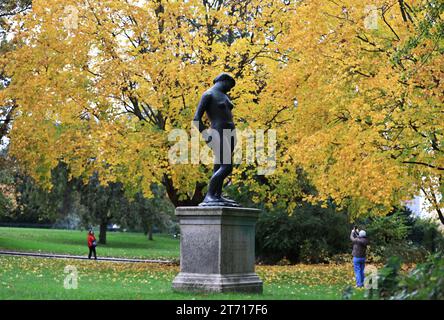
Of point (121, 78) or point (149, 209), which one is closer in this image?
point (121, 78)

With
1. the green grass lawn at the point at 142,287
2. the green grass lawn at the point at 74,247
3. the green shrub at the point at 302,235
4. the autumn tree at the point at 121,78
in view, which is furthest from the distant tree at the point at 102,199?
the green grass lawn at the point at 142,287

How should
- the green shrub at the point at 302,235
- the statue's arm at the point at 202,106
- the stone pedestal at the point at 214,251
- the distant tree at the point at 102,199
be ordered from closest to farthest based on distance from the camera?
the stone pedestal at the point at 214,251 < the statue's arm at the point at 202,106 < the green shrub at the point at 302,235 < the distant tree at the point at 102,199

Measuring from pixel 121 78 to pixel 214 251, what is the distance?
11003 mm

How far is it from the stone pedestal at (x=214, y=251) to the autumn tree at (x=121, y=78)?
8870 millimetres

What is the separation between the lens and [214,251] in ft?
41.0

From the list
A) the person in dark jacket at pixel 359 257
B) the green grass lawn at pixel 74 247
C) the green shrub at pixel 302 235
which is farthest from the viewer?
the green grass lawn at pixel 74 247

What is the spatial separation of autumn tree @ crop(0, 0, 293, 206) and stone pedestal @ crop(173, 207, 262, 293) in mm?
8870

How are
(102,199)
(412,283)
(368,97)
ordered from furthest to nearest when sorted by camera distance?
(102,199)
(368,97)
(412,283)

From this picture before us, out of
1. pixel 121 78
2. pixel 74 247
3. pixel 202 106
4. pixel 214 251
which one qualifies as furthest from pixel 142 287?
pixel 74 247

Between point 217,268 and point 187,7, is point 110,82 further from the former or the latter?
point 217,268

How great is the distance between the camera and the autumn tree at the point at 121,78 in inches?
851

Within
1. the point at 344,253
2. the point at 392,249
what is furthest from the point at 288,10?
the point at 344,253

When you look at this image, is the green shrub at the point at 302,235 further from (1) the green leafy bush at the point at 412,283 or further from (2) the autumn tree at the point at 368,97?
(1) the green leafy bush at the point at 412,283

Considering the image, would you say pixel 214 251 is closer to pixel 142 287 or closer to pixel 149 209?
pixel 142 287
